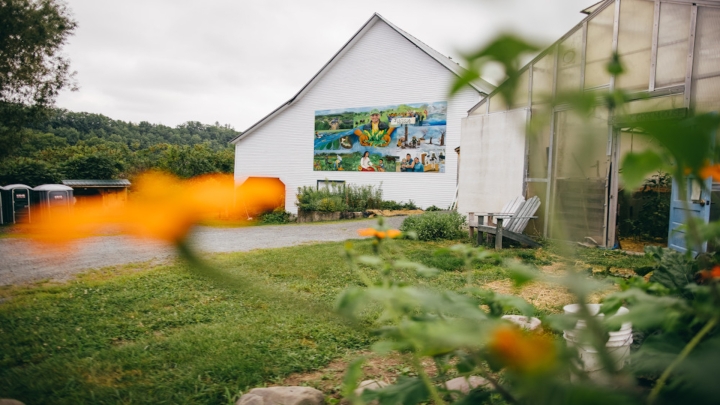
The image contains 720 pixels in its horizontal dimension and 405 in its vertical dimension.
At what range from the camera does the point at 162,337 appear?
310 cm

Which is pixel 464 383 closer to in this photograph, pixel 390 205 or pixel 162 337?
pixel 162 337

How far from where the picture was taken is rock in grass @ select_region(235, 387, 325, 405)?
75.9 inches

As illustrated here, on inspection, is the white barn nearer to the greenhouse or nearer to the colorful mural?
the colorful mural

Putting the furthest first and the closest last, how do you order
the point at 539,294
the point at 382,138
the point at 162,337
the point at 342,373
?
the point at 382,138 < the point at 539,294 < the point at 162,337 < the point at 342,373

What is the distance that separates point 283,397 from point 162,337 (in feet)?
5.21

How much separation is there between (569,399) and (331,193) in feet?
47.3

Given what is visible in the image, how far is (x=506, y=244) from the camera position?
738 cm

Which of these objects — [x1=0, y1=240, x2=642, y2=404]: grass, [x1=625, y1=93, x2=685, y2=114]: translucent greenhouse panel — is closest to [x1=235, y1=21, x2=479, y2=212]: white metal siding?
[x1=625, y1=93, x2=685, y2=114]: translucent greenhouse panel

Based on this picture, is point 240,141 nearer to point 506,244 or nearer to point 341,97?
point 341,97

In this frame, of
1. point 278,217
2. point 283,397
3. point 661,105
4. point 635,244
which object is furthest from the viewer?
point 278,217

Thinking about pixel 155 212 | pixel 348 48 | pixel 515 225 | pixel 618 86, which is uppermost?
pixel 348 48

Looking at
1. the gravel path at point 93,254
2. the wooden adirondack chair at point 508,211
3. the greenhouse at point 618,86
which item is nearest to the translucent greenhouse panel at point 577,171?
the greenhouse at point 618,86

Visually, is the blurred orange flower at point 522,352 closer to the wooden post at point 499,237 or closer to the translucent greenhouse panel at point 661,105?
the translucent greenhouse panel at point 661,105

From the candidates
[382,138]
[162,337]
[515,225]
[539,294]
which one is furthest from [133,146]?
[382,138]
